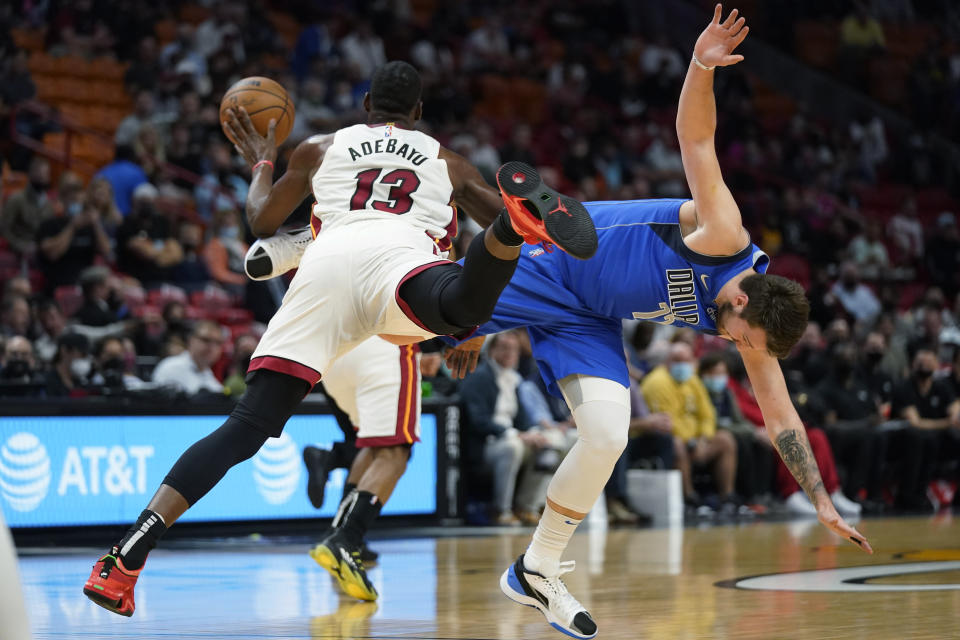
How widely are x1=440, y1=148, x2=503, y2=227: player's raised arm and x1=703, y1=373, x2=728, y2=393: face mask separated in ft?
25.3

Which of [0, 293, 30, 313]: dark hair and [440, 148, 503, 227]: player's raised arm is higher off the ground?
[440, 148, 503, 227]: player's raised arm

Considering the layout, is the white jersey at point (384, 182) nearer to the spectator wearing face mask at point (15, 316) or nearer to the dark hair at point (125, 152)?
the spectator wearing face mask at point (15, 316)

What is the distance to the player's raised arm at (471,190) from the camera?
484 cm

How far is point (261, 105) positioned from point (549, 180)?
1068 cm

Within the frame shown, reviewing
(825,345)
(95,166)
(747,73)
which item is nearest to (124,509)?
(95,166)

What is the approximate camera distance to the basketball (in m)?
5.45

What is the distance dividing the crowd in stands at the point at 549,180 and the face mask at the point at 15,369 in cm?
2

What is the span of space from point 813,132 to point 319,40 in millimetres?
8671

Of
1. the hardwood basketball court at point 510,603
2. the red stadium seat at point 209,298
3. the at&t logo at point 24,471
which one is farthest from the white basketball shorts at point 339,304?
the red stadium seat at point 209,298

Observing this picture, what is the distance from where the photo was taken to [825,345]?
572 inches

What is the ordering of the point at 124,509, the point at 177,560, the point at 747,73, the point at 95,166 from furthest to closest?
1. the point at 747,73
2. the point at 95,166
3. the point at 124,509
4. the point at 177,560

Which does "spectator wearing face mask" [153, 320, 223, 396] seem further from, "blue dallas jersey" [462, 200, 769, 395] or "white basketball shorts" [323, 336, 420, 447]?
"blue dallas jersey" [462, 200, 769, 395]

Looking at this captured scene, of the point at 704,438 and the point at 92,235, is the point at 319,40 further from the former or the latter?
the point at 704,438

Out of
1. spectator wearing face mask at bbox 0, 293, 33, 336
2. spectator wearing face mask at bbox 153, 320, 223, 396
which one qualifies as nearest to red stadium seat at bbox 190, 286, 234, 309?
spectator wearing face mask at bbox 153, 320, 223, 396
